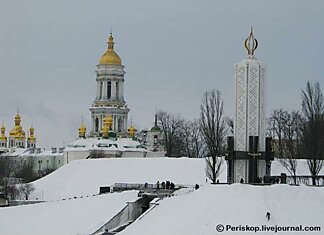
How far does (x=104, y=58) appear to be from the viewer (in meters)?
110

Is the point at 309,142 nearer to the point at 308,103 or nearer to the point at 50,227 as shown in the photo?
A: the point at 308,103

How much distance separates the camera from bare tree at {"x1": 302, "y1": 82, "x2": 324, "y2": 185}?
51.2 metres

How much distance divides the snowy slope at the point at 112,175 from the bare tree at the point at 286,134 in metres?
6.61

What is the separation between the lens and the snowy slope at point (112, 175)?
2561 inches

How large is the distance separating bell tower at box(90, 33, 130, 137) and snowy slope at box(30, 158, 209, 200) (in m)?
36.9

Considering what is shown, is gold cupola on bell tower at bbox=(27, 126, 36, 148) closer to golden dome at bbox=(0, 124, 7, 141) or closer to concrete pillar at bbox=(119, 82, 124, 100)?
golden dome at bbox=(0, 124, 7, 141)

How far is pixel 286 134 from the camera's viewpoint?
77.4m

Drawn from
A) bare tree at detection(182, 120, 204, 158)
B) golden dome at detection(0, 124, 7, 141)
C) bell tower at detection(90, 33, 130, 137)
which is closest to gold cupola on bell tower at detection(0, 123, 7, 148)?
golden dome at detection(0, 124, 7, 141)

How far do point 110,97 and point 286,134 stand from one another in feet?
121

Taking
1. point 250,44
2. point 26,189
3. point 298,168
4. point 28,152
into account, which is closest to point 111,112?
point 28,152

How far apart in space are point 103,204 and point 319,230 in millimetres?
13516

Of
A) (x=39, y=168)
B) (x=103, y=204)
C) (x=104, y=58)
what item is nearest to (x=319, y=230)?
(x=103, y=204)

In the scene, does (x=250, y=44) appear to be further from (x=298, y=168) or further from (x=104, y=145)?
(x=104, y=145)

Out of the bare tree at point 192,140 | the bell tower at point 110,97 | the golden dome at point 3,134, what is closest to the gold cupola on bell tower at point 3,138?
the golden dome at point 3,134
